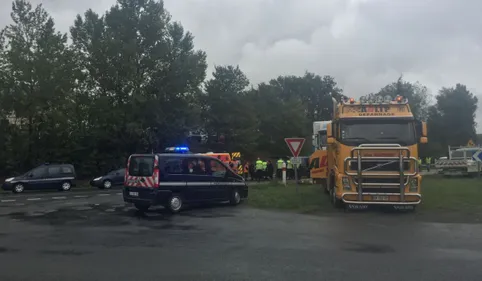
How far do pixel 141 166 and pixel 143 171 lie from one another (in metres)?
0.20

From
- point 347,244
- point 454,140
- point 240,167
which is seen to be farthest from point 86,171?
point 454,140

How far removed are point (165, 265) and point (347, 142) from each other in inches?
338

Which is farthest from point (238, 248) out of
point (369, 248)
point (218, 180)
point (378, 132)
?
point (218, 180)

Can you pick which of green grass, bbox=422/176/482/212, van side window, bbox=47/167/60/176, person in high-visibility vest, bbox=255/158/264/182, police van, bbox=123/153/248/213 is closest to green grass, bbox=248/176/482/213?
green grass, bbox=422/176/482/212

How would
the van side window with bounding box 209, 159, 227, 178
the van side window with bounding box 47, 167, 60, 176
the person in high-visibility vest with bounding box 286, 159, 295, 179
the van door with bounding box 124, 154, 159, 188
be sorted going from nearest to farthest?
the van door with bounding box 124, 154, 159, 188 < the van side window with bounding box 209, 159, 227, 178 < the van side window with bounding box 47, 167, 60, 176 < the person in high-visibility vest with bounding box 286, 159, 295, 179

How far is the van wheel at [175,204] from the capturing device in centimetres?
1605

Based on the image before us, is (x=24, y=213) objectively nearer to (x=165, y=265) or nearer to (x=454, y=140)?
(x=165, y=265)

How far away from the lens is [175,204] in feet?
53.2

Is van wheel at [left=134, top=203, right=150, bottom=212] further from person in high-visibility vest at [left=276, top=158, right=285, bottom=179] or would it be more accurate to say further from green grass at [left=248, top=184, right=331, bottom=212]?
person in high-visibility vest at [left=276, top=158, right=285, bottom=179]

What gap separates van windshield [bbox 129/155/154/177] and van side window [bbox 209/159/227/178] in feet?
7.56

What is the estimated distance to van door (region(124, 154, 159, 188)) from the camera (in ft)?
51.9

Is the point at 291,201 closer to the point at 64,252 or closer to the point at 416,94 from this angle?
the point at 64,252

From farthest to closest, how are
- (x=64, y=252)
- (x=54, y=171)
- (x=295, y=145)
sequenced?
(x=54, y=171)
(x=295, y=145)
(x=64, y=252)

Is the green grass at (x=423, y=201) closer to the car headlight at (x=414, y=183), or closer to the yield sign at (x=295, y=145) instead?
the car headlight at (x=414, y=183)
